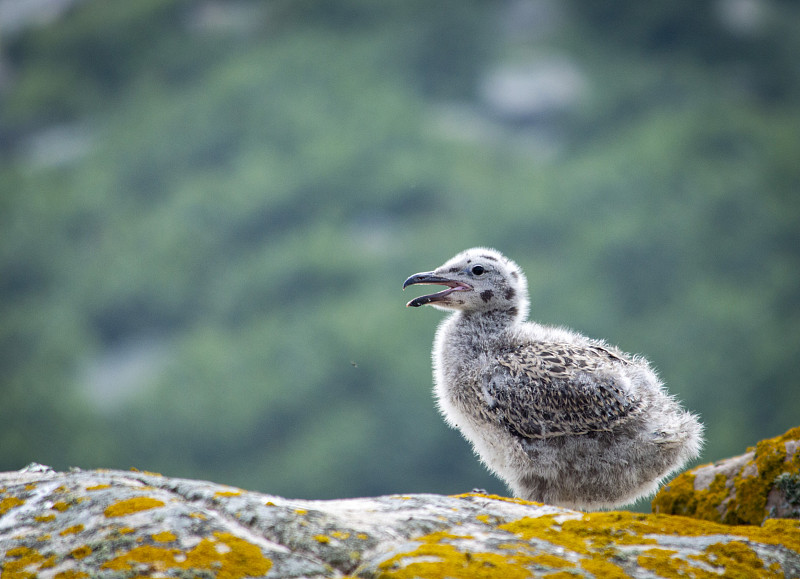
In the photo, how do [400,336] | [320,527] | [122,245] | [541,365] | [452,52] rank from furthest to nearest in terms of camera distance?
[452,52], [122,245], [400,336], [541,365], [320,527]

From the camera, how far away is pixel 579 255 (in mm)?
77688

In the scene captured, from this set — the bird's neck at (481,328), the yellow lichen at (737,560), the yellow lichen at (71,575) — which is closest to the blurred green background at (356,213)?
the bird's neck at (481,328)

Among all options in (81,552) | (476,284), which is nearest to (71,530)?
(81,552)

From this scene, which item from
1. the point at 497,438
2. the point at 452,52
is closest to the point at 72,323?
the point at 452,52

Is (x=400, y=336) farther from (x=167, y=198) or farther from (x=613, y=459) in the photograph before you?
(x=613, y=459)

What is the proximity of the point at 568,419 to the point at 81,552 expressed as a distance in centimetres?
482

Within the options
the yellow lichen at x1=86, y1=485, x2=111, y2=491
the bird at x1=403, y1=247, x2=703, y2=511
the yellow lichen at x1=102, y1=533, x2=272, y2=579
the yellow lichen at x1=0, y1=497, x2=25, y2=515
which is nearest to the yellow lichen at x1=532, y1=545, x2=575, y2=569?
the yellow lichen at x1=102, y1=533, x2=272, y2=579

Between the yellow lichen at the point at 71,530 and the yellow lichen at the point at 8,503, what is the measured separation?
595 mm

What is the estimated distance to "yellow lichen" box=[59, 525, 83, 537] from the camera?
5070mm

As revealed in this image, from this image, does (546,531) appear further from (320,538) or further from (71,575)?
(71,575)

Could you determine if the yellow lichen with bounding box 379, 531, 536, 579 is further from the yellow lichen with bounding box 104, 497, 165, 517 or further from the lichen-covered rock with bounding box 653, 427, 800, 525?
the lichen-covered rock with bounding box 653, 427, 800, 525

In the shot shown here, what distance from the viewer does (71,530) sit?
16.7 ft

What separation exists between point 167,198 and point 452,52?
4634 centimetres

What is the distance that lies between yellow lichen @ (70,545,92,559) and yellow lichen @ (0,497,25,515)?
88 cm
